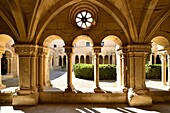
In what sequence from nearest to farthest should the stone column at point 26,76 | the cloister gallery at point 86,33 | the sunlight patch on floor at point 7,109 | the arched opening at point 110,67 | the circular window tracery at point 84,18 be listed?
1. the sunlight patch on floor at point 7,109
2. the cloister gallery at point 86,33
3. the stone column at point 26,76
4. the circular window tracery at point 84,18
5. the arched opening at point 110,67

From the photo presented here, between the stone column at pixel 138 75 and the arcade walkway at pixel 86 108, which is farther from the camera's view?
the stone column at pixel 138 75

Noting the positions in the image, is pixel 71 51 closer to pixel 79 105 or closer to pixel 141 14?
pixel 79 105

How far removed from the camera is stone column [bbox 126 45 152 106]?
4.50m

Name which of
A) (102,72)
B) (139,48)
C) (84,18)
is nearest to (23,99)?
(84,18)

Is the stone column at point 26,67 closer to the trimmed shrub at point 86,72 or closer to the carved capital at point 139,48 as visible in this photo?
the carved capital at point 139,48

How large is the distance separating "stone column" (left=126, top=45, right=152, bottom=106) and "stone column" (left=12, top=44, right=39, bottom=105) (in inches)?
114

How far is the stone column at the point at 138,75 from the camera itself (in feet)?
14.8

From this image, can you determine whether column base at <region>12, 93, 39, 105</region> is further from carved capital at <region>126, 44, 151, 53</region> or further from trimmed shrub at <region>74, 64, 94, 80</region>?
trimmed shrub at <region>74, 64, 94, 80</region>

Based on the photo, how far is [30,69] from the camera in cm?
465

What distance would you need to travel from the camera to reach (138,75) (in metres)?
4.65

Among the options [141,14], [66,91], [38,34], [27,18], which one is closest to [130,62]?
[141,14]

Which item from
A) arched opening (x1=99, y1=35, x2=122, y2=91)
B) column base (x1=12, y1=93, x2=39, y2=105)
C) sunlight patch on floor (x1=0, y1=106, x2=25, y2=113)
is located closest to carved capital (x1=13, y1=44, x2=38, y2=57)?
column base (x1=12, y1=93, x2=39, y2=105)

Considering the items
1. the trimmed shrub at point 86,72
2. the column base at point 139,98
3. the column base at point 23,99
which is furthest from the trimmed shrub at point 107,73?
the column base at point 23,99

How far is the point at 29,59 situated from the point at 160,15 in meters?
4.11
